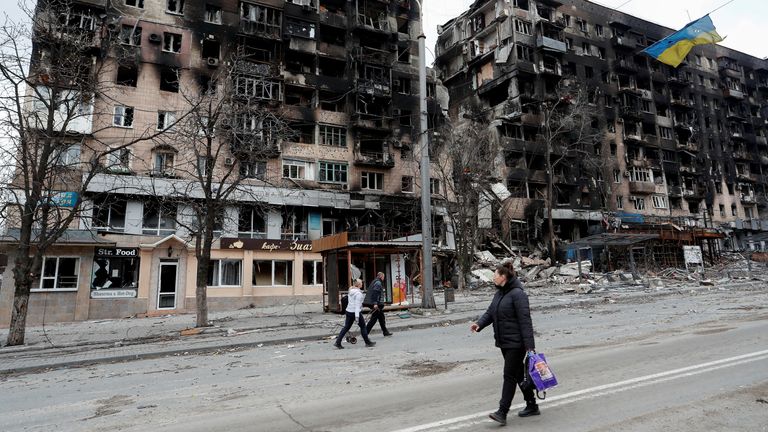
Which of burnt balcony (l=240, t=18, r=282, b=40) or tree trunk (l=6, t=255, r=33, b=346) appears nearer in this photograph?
tree trunk (l=6, t=255, r=33, b=346)

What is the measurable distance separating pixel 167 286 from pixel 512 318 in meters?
26.3

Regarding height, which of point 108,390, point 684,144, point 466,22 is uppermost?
point 466,22

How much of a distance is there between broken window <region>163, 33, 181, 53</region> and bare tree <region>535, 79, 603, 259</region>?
35.2 metres

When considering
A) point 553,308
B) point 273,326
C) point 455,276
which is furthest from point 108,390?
point 455,276

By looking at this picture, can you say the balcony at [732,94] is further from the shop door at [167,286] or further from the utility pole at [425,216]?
the shop door at [167,286]

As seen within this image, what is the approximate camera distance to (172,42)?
34719 mm

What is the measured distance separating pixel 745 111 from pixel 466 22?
1891 inches

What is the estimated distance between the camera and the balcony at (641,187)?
53.4m

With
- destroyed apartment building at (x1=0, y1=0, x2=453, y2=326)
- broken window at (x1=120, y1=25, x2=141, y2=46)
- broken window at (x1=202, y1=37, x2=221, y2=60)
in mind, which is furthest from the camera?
broken window at (x1=202, y1=37, x2=221, y2=60)

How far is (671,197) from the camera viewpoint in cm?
5750

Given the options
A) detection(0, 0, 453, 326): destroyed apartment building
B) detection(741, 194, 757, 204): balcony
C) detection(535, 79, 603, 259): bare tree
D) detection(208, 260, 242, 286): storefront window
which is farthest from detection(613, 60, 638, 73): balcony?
detection(208, 260, 242, 286): storefront window

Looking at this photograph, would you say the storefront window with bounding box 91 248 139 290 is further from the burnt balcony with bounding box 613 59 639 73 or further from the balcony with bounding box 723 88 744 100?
the balcony with bounding box 723 88 744 100

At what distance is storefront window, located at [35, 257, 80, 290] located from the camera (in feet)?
77.6

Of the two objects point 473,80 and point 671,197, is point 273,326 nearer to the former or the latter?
point 473,80
